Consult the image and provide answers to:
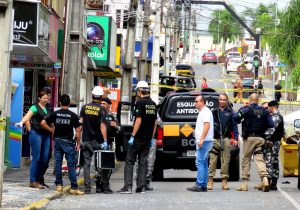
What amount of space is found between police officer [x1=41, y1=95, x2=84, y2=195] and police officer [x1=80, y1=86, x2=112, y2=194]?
0.25 metres

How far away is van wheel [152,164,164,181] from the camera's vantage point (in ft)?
80.4

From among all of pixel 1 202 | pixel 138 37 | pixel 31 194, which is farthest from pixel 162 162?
pixel 138 37

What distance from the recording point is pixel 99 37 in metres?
39.5

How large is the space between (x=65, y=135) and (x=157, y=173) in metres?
5.16

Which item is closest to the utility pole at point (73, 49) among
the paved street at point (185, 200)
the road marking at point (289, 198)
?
the paved street at point (185, 200)

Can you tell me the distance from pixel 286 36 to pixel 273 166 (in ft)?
152

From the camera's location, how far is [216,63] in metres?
139

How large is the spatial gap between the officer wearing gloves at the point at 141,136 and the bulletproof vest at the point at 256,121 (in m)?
2.09

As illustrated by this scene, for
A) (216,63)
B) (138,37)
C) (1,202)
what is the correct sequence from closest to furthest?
(1,202)
(138,37)
(216,63)

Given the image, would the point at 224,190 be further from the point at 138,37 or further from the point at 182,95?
the point at 138,37

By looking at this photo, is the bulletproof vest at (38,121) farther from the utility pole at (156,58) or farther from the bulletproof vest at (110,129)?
the utility pole at (156,58)

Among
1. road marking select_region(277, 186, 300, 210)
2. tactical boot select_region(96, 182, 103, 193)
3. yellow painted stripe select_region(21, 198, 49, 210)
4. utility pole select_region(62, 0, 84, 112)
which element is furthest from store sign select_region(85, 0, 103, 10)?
yellow painted stripe select_region(21, 198, 49, 210)

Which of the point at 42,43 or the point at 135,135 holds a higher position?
the point at 42,43

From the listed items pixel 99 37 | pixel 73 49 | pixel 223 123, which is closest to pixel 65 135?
pixel 223 123
